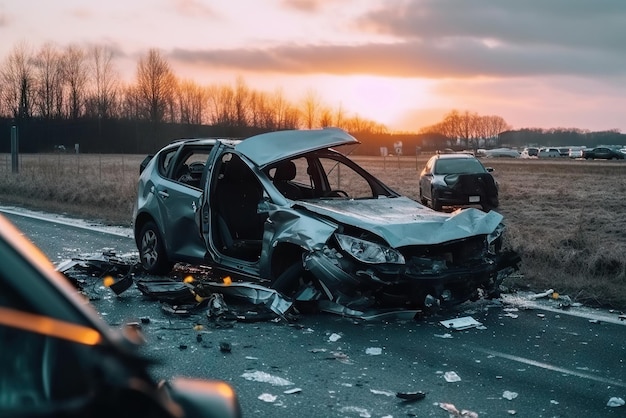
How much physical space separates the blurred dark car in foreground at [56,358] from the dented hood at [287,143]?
6.38 metres

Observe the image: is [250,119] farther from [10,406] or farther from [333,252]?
[10,406]

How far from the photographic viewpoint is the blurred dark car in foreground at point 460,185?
1958cm

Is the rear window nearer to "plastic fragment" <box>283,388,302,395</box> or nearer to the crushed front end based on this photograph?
the crushed front end

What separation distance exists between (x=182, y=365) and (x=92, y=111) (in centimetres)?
8291

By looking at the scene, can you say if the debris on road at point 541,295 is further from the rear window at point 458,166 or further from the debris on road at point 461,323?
the rear window at point 458,166

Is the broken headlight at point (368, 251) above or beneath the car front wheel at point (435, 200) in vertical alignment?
above

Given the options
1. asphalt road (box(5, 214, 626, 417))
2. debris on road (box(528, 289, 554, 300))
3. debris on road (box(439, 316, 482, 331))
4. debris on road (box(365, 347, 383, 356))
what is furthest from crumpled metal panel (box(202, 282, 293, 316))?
debris on road (box(528, 289, 554, 300))

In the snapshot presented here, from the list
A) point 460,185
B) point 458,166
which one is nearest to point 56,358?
point 460,185

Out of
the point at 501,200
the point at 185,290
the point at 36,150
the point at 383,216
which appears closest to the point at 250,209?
the point at 185,290

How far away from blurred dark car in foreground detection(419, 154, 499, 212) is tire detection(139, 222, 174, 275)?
11200 mm

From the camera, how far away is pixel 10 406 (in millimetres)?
1255

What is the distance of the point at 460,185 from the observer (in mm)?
19531

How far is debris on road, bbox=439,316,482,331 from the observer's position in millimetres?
6711

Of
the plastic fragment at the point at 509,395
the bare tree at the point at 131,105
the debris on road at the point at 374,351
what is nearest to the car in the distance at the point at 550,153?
the bare tree at the point at 131,105
